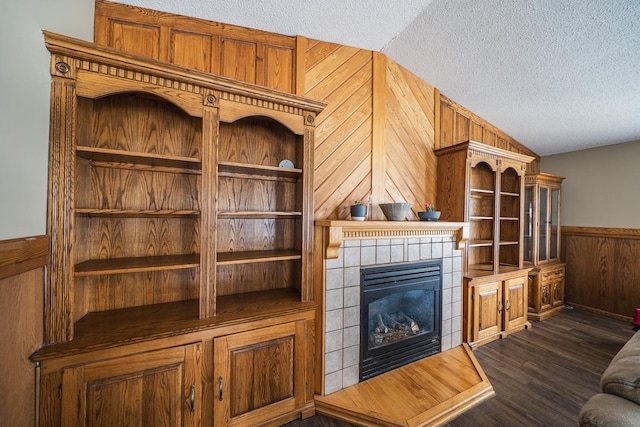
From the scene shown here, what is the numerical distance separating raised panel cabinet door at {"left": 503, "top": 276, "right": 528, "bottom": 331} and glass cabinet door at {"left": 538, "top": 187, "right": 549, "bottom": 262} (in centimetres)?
95

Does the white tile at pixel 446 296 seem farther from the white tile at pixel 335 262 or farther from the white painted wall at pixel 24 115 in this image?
the white painted wall at pixel 24 115

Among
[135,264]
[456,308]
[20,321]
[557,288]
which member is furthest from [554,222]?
[20,321]

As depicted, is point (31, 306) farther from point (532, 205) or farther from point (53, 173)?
point (532, 205)

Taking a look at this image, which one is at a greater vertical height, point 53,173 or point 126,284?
point 53,173

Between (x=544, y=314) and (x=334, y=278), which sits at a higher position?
(x=334, y=278)

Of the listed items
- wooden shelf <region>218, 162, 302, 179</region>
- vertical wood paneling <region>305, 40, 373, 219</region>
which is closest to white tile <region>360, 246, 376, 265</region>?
vertical wood paneling <region>305, 40, 373, 219</region>

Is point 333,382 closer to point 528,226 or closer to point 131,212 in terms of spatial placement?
point 131,212

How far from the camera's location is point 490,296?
2770mm

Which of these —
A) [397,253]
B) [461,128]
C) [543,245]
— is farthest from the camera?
[543,245]

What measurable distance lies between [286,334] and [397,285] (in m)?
1.03

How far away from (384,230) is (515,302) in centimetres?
221

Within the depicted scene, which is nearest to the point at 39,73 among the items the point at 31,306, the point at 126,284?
the point at 31,306

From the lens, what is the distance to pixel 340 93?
7.50ft

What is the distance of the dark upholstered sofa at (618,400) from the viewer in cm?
74
